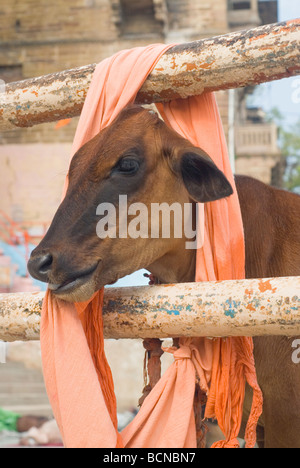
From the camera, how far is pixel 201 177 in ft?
7.79

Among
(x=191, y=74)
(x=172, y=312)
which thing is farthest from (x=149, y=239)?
(x=191, y=74)

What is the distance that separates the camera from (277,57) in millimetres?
2201

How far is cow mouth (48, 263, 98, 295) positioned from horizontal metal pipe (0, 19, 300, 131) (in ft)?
2.75

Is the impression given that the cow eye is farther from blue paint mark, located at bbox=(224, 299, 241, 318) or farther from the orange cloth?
blue paint mark, located at bbox=(224, 299, 241, 318)

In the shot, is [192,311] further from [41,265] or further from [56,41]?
[56,41]

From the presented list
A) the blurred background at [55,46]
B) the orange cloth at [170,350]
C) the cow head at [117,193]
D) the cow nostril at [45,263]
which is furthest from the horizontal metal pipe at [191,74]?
the blurred background at [55,46]

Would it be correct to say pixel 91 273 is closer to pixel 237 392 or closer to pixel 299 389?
pixel 237 392

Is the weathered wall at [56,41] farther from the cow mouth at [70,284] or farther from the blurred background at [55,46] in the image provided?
the cow mouth at [70,284]

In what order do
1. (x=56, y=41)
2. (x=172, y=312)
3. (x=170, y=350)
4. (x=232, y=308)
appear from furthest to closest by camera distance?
1. (x=56, y=41)
2. (x=170, y=350)
3. (x=172, y=312)
4. (x=232, y=308)

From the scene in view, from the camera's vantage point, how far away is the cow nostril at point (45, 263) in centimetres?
215

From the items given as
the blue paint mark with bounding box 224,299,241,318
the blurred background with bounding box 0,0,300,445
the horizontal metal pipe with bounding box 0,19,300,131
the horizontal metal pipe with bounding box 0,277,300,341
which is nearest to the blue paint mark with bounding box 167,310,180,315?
the horizontal metal pipe with bounding box 0,277,300,341

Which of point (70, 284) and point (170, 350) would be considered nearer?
point (70, 284)

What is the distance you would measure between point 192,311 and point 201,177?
1.89ft

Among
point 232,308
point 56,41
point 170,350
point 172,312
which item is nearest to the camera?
point 232,308
